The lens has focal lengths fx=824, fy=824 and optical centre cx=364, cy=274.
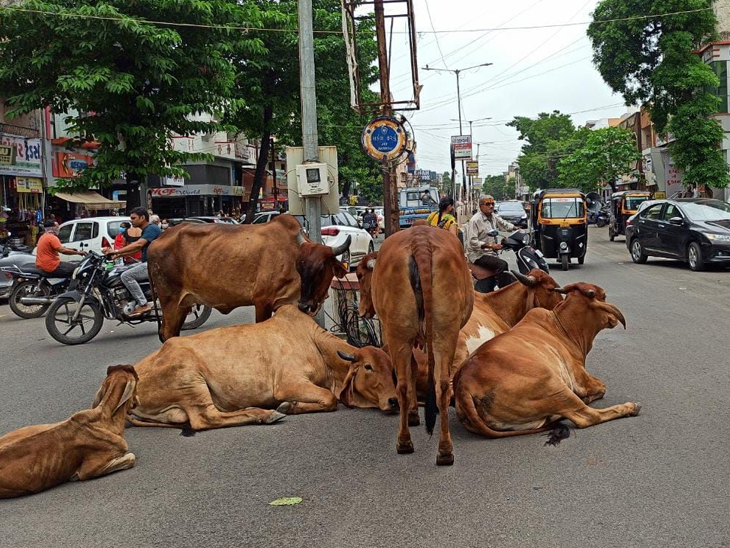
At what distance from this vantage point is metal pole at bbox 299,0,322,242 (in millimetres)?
10898

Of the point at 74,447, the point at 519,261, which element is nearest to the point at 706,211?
the point at 519,261

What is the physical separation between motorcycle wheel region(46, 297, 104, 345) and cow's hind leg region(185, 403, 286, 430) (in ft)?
18.9

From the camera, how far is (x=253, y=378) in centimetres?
674

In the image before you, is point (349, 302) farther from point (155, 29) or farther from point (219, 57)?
point (219, 57)

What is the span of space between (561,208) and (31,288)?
1435cm

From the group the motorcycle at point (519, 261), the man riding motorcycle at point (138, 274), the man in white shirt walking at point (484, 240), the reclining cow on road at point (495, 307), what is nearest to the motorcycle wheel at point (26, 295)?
the man riding motorcycle at point (138, 274)

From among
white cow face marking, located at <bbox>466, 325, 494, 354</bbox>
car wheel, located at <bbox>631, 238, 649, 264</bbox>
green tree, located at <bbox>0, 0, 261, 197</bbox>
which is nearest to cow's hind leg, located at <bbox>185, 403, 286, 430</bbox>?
white cow face marking, located at <bbox>466, 325, 494, 354</bbox>

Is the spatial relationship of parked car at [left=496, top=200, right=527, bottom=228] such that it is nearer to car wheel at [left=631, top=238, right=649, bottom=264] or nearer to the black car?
car wheel at [left=631, top=238, right=649, bottom=264]

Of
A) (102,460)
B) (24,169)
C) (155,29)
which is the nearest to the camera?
(102,460)

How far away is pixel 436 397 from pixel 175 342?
2.40m

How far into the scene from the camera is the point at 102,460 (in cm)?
545

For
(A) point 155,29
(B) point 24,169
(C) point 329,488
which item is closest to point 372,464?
(C) point 329,488

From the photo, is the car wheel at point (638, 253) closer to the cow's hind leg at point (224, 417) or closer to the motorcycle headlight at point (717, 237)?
the motorcycle headlight at point (717, 237)

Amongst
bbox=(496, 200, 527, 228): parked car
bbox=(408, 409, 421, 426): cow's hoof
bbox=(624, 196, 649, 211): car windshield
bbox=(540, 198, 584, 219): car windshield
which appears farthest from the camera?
bbox=(496, 200, 527, 228): parked car
